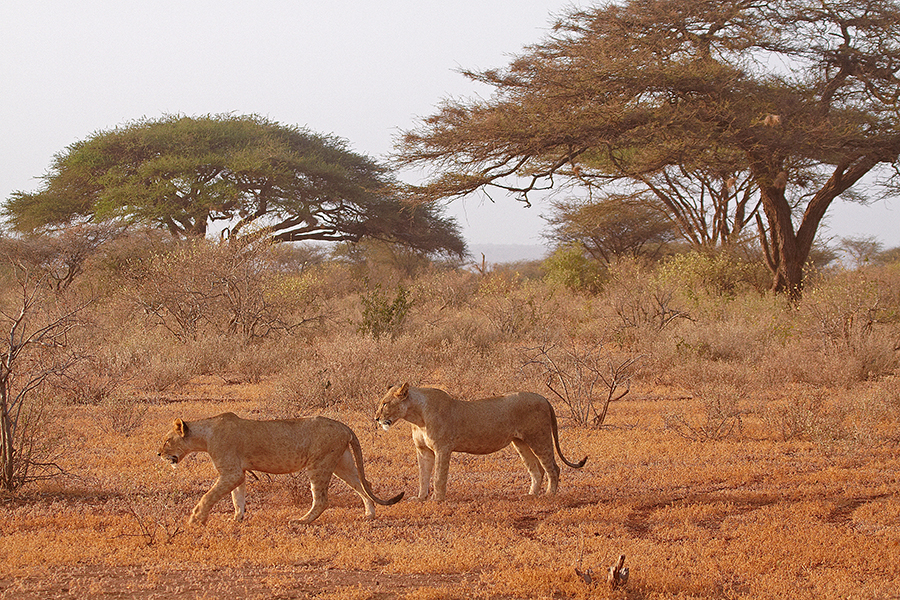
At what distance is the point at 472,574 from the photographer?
4.20 m

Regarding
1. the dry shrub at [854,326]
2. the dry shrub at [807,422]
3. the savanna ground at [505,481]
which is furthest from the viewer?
the dry shrub at [854,326]

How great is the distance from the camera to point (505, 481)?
250 inches

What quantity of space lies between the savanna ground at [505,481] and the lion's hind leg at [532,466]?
18 cm

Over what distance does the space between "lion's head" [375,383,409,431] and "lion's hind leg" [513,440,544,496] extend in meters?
0.92

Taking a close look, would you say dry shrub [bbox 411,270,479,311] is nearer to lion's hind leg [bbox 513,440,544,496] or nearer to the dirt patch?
lion's hind leg [bbox 513,440,544,496]

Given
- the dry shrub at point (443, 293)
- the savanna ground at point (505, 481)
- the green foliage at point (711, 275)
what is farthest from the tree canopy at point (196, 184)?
the savanna ground at point (505, 481)

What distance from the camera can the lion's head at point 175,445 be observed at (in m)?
4.97

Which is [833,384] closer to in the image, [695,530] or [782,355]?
[782,355]

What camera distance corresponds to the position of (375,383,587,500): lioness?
5.53 metres

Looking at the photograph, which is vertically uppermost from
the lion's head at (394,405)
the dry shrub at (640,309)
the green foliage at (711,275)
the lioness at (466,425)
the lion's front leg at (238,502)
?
the green foliage at (711,275)

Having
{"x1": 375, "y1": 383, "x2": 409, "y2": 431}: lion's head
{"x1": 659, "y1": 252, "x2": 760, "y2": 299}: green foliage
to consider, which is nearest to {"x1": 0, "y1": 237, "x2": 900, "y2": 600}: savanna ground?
{"x1": 375, "y1": 383, "x2": 409, "y2": 431}: lion's head

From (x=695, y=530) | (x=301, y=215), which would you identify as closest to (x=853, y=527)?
(x=695, y=530)

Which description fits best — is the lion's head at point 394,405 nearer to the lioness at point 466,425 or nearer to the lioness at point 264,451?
the lioness at point 466,425

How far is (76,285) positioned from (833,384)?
17.1 meters
